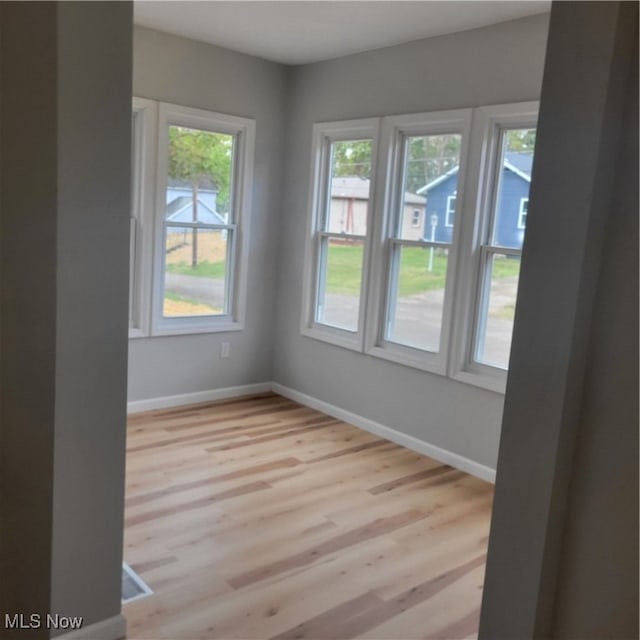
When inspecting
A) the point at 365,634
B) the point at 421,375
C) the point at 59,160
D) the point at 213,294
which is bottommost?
the point at 365,634

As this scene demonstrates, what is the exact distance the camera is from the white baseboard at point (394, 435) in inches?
150

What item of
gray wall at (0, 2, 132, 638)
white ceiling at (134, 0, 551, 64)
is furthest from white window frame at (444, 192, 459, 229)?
gray wall at (0, 2, 132, 638)

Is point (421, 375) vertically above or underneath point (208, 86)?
underneath

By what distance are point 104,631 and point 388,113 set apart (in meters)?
3.36

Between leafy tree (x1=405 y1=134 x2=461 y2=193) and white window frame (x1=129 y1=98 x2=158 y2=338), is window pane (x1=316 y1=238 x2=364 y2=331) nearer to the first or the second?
leafy tree (x1=405 y1=134 x2=461 y2=193)

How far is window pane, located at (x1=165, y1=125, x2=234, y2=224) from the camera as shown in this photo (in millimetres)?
4523

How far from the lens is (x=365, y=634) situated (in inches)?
89.7

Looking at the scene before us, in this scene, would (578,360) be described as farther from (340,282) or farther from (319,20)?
(340,282)

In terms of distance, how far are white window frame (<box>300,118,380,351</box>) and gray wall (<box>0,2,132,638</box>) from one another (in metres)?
2.61

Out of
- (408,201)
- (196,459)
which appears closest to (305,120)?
(408,201)

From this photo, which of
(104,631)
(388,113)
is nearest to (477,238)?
(388,113)

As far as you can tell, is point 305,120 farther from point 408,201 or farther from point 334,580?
point 334,580

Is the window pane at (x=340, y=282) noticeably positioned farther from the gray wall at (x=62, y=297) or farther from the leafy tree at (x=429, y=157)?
the gray wall at (x=62, y=297)

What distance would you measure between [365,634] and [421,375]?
2059 mm
